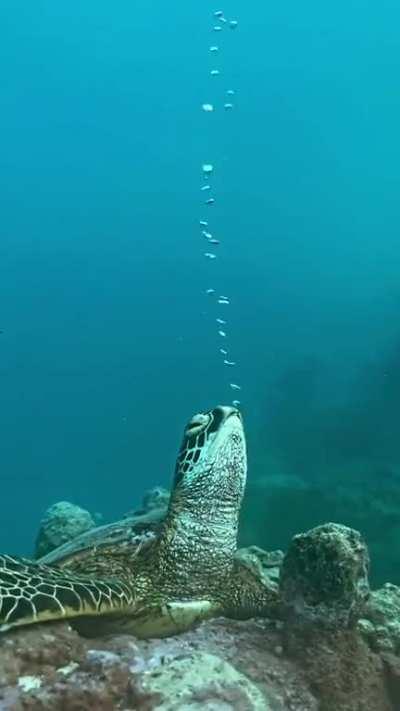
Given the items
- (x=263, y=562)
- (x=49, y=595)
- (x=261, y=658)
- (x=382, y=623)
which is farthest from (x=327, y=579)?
(x=263, y=562)

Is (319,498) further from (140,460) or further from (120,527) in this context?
(140,460)

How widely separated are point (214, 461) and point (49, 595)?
A: 1632mm

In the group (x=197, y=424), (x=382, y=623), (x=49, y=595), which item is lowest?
(x=382, y=623)

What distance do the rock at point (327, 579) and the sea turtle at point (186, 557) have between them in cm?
76

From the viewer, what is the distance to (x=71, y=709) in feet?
9.65

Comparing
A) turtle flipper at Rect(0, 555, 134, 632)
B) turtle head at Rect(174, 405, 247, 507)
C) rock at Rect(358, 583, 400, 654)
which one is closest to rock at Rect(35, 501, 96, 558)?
A: turtle head at Rect(174, 405, 247, 507)

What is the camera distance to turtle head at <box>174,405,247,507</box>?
493cm

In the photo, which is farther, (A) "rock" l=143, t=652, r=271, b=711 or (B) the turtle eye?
(B) the turtle eye

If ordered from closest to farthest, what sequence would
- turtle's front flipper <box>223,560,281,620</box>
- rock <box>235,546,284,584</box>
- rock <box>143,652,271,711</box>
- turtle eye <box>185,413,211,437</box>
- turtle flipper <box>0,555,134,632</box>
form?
rock <box>143,652,271,711</box>, turtle flipper <box>0,555,134,632</box>, turtle's front flipper <box>223,560,281,620</box>, turtle eye <box>185,413,211,437</box>, rock <box>235,546,284,584</box>

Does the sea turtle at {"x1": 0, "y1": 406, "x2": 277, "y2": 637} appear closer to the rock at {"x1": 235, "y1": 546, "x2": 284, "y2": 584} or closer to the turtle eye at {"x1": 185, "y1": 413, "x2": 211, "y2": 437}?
the turtle eye at {"x1": 185, "y1": 413, "x2": 211, "y2": 437}

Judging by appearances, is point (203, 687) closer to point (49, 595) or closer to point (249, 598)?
point (49, 595)

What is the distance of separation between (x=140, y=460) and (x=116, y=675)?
7734cm

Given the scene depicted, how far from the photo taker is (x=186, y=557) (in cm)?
479

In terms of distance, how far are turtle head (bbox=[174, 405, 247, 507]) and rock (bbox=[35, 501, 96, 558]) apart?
4.63m
